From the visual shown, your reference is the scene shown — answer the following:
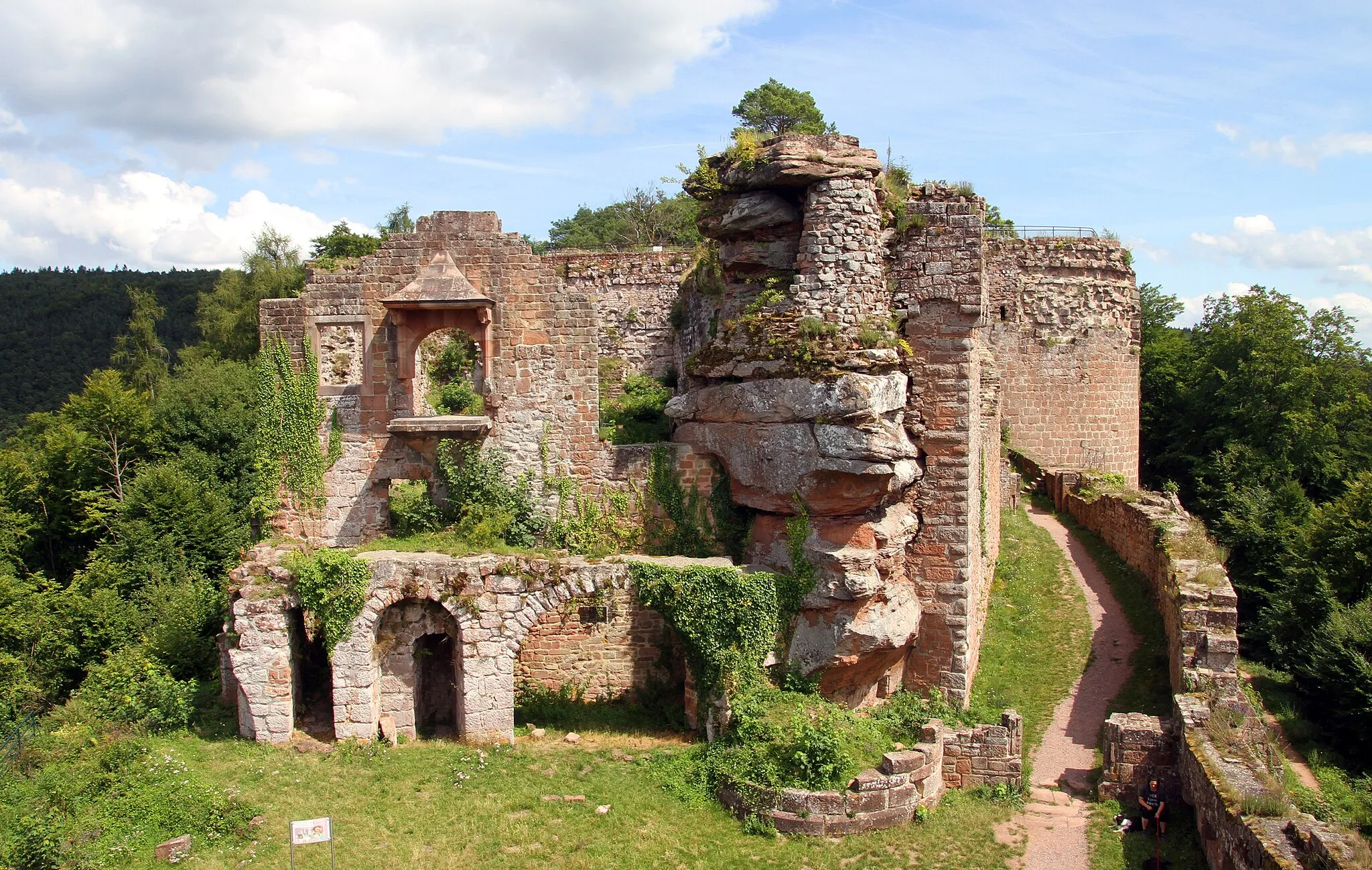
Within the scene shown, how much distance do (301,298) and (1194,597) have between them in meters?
16.3

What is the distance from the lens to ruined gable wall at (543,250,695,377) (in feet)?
90.5

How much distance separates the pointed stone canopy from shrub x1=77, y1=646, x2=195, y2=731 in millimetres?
7385

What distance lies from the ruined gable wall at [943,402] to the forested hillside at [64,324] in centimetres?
Answer: 4927

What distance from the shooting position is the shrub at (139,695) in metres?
15.5

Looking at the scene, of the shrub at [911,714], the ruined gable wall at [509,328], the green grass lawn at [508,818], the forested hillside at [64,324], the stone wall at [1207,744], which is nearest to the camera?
the stone wall at [1207,744]

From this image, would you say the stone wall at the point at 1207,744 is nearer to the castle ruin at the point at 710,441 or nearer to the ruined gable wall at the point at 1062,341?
the castle ruin at the point at 710,441

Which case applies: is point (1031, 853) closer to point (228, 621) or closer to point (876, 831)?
point (876, 831)

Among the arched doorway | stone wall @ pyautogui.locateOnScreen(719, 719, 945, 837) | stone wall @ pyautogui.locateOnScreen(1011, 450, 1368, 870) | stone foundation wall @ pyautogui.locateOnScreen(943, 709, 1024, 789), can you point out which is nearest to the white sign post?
stone wall @ pyautogui.locateOnScreen(719, 719, 945, 837)

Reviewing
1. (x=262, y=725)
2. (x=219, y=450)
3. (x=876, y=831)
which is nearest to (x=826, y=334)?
(x=876, y=831)

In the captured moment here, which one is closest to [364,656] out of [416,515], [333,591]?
[333,591]

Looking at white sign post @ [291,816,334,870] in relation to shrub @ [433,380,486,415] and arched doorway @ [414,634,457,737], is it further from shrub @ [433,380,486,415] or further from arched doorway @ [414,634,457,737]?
shrub @ [433,380,486,415]

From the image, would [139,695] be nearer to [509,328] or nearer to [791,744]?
[509,328]

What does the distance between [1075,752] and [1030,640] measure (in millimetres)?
4032

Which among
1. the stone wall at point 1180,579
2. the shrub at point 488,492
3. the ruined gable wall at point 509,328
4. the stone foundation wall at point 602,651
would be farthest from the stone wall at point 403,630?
the stone wall at point 1180,579
